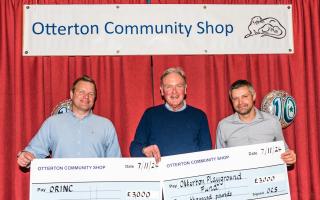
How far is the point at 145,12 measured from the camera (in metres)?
3.56

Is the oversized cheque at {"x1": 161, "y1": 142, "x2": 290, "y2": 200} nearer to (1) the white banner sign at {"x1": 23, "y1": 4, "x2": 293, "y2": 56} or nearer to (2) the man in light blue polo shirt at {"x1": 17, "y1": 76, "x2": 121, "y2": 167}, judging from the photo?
(2) the man in light blue polo shirt at {"x1": 17, "y1": 76, "x2": 121, "y2": 167}

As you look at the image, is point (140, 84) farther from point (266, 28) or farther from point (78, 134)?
point (266, 28)

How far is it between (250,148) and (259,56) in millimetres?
1429

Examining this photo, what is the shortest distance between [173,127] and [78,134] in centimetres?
70

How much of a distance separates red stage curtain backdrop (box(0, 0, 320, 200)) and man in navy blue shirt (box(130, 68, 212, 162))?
0.83 m

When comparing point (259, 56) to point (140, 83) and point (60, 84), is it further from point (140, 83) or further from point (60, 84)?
point (60, 84)

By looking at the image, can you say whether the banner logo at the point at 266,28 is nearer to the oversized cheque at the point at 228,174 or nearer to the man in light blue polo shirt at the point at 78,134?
the oversized cheque at the point at 228,174

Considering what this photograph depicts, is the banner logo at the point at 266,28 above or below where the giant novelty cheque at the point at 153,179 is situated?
above

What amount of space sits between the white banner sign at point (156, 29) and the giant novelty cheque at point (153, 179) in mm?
1362

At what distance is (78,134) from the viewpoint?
2.76 metres

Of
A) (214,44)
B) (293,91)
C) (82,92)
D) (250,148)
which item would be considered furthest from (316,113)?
(82,92)

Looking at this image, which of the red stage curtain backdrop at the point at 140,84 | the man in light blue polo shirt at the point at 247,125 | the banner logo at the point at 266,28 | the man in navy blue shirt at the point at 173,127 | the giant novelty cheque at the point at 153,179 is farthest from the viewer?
the banner logo at the point at 266,28

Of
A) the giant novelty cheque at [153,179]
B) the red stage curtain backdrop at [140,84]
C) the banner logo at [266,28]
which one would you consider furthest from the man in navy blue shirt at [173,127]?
the banner logo at [266,28]

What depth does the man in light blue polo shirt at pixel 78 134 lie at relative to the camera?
2723 mm
